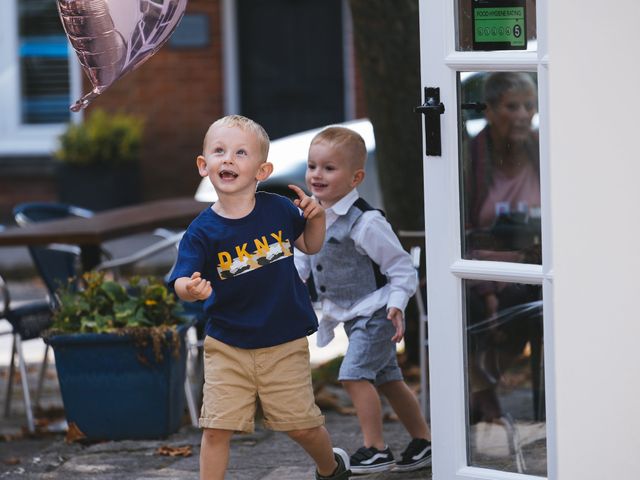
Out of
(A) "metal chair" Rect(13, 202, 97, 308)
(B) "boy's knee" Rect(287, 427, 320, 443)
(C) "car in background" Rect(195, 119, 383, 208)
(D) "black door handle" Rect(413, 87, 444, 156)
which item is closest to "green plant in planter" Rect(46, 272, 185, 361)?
(A) "metal chair" Rect(13, 202, 97, 308)

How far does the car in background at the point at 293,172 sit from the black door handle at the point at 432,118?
4320mm

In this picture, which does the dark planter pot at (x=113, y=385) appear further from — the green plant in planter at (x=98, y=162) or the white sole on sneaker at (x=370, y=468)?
the green plant in planter at (x=98, y=162)

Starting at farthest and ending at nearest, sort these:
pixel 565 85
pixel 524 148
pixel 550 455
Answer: pixel 524 148, pixel 550 455, pixel 565 85

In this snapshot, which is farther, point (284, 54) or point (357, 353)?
point (284, 54)

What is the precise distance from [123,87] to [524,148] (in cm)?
944

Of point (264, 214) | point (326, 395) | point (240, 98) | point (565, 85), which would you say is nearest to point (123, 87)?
point (240, 98)

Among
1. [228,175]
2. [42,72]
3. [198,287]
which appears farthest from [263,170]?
[42,72]

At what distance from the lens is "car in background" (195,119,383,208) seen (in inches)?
347

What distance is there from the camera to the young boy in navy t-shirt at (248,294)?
4113 mm

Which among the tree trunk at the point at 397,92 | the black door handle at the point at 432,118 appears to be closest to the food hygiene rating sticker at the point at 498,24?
the black door handle at the point at 432,118

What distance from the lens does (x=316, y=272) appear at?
16.1 feet

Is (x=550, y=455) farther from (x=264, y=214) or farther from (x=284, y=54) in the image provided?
(x=284, y=54)

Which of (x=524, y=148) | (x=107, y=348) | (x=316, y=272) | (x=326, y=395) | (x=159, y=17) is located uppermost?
(x=159, y=17)

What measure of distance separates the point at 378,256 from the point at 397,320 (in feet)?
0.94
